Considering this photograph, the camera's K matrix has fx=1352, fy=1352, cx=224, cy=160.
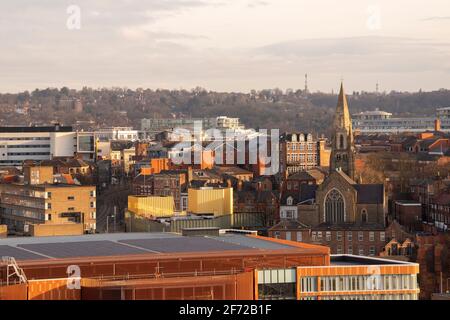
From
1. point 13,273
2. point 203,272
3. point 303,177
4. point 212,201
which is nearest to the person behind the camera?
point 13,273

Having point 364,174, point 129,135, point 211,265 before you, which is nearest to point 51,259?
point 211,265

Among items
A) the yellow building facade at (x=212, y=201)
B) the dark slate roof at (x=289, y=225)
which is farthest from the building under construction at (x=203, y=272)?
the yellow building facade at (x=212, y=201)

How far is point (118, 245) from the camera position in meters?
36.9

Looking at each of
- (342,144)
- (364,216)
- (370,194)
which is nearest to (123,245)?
(364,216)

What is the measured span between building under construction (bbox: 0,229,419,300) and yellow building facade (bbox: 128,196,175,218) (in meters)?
28.9

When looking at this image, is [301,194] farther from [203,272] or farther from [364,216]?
[203,272]

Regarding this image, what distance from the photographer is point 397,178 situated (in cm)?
8888

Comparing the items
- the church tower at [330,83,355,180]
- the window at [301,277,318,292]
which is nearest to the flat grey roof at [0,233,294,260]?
the window at [301,277,318,292]

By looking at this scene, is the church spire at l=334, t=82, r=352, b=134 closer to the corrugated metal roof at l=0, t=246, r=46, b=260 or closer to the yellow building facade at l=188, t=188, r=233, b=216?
the yellow building facade at l=188, t=188, r=233, b=216

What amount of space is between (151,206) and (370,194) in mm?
11873

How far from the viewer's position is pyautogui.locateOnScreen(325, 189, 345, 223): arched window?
6969 centimetres

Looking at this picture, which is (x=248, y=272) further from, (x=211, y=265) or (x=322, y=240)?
(x=322, y=240)

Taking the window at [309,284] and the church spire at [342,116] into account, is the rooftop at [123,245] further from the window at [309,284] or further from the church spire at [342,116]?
the church spire at [342,116]

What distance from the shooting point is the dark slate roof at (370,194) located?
70.6 metres
